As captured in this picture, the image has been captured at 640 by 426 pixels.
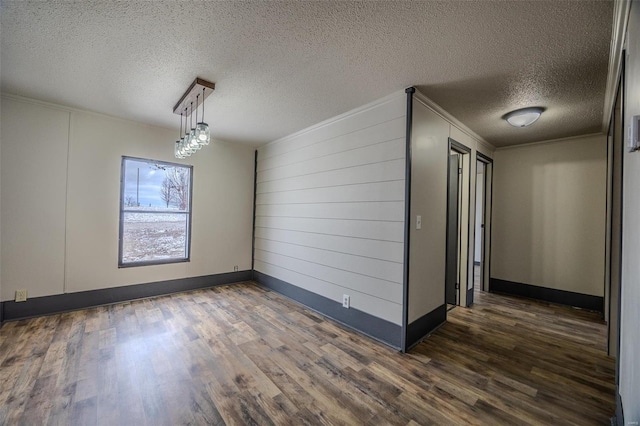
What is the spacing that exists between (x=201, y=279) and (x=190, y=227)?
0.87 m

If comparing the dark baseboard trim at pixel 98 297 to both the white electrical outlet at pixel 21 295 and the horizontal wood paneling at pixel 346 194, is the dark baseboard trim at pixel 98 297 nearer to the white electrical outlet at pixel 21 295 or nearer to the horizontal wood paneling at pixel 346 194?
the white electrical outlet at pixel 21 295

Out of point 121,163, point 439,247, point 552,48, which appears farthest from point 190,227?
point 552,48

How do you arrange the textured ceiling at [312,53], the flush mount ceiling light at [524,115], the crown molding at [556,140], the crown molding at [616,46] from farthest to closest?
the crown molding at [556,140], the flush mount ceiling light at [524,115], the textured ceiling at [312,53], the crown molding at [616,46]

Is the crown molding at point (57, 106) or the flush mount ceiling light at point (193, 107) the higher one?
the crown molding at point (57, 106)

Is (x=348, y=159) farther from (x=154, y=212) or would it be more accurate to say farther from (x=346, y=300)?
(x=154, y=212)

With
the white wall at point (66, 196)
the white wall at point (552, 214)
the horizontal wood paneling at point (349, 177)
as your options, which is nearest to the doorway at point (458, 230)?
the white wall at point (552, 214)

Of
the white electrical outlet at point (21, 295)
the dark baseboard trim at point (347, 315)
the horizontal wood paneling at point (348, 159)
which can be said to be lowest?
the dark baseboard trim at point (347, 315)

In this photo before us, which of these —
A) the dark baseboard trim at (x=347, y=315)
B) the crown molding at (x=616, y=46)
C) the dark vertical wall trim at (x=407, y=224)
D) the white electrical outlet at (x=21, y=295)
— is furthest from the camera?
the white electrical outlet at (x=21, y=295)

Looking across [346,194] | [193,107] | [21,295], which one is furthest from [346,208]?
[21,295]

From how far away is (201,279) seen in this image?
4.29 m

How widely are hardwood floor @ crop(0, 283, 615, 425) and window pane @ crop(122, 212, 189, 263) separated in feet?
2.75

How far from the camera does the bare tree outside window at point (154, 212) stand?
3.67 meters

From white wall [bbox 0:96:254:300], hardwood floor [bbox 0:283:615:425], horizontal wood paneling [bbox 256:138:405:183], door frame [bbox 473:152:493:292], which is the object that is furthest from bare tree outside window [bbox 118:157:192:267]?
door frame [bbox 473:152:493:292]

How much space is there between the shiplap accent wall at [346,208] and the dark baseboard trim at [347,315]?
0.06m
